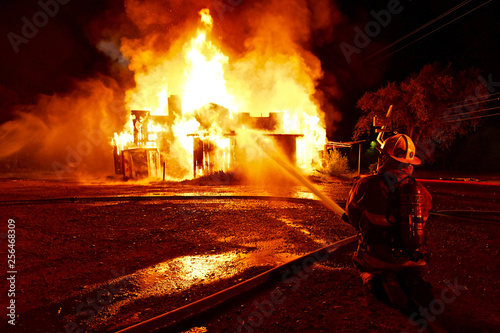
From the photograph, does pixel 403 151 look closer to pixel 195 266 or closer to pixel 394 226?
pixel 394 226

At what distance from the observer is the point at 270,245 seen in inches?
247

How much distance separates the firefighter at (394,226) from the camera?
3.14m

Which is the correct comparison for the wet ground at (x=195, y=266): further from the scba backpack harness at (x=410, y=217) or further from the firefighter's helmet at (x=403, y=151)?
the firefighter's helmet at (x=403, y=151)

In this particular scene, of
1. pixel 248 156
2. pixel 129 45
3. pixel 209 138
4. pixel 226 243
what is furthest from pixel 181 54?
pixel 226 243

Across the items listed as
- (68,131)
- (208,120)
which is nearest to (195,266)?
(208,120)

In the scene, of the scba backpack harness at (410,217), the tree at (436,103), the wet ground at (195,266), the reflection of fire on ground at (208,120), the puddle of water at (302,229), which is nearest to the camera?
the scba backpack harness at (410,217)

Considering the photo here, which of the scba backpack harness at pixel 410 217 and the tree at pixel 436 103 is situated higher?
the tree at pixel 436 103

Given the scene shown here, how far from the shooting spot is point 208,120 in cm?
2250

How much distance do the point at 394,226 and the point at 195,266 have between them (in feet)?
10.6

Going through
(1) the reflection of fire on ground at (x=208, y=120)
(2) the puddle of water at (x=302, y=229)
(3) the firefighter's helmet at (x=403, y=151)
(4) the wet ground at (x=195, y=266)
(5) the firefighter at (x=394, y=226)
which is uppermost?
(1) the reflection of fire on ground at (x=208, y=120)

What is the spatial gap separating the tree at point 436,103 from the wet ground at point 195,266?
23.7m

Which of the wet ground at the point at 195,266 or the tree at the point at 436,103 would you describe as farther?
the tree at the point at 436,103

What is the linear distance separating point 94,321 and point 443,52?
118 ft

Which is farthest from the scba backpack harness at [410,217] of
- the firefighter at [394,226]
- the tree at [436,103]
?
the tree at [436,103]
